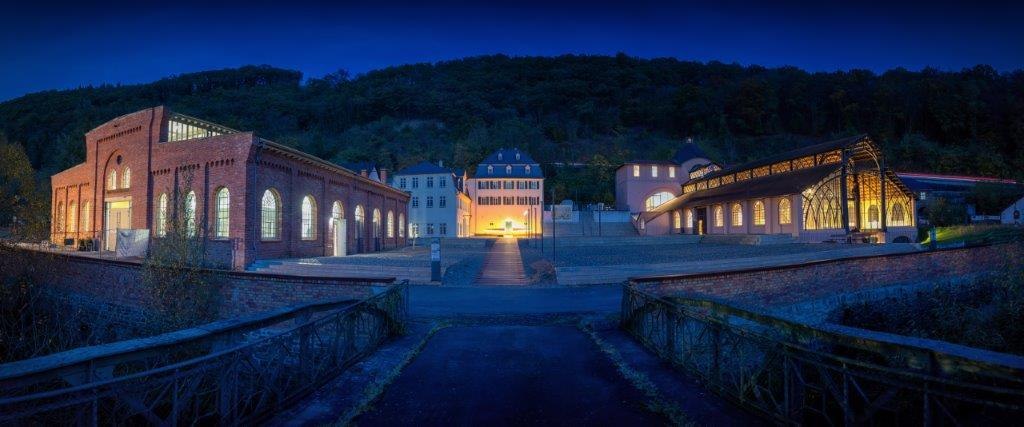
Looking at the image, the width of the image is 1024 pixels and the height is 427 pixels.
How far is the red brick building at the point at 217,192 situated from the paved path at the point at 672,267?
13.5 m

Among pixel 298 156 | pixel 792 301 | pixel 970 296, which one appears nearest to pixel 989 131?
pixel 970 296

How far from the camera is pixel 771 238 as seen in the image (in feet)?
105

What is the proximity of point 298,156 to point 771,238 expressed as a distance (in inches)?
1176

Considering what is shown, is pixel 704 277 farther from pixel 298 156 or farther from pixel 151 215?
pixel 151 215

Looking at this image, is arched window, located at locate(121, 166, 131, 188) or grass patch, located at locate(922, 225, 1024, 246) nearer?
arched window, located at locate(121, 166, 131, 188)

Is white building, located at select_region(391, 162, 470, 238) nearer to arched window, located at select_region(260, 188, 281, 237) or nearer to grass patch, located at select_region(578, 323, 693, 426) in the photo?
arched window, located at select_region(260, 188, 281, 237)

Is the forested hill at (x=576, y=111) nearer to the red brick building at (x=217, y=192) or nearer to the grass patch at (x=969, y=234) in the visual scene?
the grass patch at (x=969, y=234)

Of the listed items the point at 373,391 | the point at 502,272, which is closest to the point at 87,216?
the point at 502,272

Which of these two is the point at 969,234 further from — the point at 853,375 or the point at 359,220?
the point at 359,220

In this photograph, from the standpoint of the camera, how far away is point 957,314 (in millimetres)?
13438

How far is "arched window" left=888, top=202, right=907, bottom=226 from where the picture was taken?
38.7m

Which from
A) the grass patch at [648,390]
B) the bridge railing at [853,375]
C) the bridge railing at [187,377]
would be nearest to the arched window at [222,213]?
the bridge railing at [187,377]

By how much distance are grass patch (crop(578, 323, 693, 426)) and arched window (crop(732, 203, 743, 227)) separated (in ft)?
120

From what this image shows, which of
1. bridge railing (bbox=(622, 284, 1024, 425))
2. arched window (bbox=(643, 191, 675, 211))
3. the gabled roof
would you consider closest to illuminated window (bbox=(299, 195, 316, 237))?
bridge railing (bbox=(622, 284, 1024, 425))
